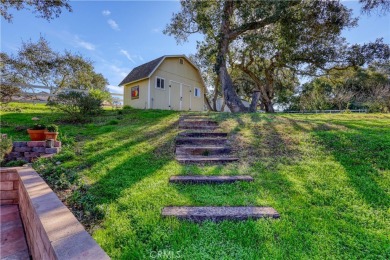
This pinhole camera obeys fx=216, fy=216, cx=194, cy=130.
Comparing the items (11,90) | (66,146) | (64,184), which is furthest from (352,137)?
(11,90)

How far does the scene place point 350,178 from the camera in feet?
11.0

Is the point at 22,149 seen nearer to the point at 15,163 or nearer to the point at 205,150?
the point at 15,163

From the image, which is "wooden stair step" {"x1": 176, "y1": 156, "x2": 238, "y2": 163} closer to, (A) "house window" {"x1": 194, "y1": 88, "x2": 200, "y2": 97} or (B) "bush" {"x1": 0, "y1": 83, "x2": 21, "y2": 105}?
(B) "bush" {"x1": 0, "y1": 83, "x2": 21, "y2": 105}

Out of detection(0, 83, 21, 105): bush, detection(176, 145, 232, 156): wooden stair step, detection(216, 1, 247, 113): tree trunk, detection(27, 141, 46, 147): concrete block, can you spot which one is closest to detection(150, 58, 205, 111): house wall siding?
detection(216, 1, 247, 113): tree trunk

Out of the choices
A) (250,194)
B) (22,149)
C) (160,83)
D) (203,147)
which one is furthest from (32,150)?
(160,83)

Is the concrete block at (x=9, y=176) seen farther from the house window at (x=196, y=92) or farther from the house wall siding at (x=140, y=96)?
the house window at (x=196, y=92)

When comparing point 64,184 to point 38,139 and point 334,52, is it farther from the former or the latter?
point 334,52

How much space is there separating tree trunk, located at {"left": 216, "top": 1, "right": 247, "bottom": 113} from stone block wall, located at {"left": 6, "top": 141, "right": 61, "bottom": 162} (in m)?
8.58

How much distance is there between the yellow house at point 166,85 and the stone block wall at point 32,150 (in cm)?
923

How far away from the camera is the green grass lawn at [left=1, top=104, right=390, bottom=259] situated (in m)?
1.97

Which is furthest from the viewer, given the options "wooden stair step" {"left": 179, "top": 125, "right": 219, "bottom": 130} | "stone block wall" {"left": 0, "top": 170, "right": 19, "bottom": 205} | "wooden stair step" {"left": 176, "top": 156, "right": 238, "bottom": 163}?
"wooden stair step" {"left": 179, "top": 125, "right": 219, "bottom": 130}

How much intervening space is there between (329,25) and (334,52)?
1.77 metres

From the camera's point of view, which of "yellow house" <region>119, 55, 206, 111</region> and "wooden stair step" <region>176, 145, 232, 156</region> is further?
"yellow house" <region>119, 55, 206, 111</region>

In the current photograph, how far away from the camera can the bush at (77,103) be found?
317 inches
